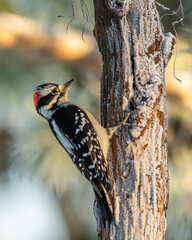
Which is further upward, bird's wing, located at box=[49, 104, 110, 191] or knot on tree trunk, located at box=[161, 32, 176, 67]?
knot on tree trunk, located at box=[161, 32, 176, 67]

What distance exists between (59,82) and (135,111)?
229 cm

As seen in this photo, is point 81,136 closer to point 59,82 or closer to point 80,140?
point 80,140

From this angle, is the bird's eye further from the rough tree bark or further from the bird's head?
the rough tree bark

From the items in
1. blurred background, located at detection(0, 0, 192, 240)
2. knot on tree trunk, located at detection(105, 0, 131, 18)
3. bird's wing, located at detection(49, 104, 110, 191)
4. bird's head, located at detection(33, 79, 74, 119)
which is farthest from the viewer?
blurred background, located at detection(0, 0, 192, 240)

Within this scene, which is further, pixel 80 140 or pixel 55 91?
pixel 55 91

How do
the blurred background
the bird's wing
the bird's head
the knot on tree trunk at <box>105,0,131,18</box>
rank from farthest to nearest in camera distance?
the blurred background
the bird's head
the bird's wing
the knot on tree trunk at <box>105,0,131,18</box>

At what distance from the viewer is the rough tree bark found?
1722 millimetres

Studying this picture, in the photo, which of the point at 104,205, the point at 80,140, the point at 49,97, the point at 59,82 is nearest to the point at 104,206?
the point at 104,205

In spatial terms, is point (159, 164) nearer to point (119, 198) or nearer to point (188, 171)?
point (119, 198)

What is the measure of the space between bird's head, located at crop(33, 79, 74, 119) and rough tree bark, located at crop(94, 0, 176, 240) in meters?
0.30

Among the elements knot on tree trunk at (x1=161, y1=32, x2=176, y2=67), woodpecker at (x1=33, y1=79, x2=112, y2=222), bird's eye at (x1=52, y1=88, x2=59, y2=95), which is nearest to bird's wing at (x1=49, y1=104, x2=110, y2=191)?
woodpecker at (x1=33, y1=79, x2=112, y2=222)

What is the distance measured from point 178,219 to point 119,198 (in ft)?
8.42

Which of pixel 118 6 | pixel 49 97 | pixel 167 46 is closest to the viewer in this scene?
pixel 118 6

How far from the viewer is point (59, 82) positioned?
3.99 meters
